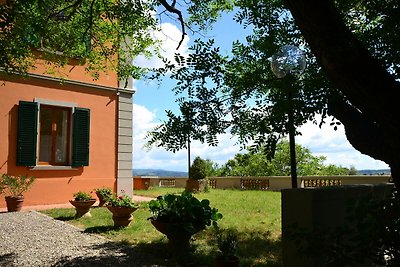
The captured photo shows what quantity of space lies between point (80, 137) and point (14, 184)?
2.32 meters

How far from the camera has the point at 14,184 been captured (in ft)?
31.7

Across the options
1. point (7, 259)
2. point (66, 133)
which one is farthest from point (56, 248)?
point (66, 133)

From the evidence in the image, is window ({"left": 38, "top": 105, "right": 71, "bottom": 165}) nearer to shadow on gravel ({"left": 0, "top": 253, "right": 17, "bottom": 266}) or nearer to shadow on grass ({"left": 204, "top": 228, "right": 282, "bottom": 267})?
shadow on gravel ({"left": 0, "top": 253, "right": 17, "bottom": 266})

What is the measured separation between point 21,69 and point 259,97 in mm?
4770

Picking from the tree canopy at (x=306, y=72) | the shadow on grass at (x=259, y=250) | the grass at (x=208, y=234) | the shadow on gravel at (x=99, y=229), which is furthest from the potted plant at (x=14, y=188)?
the shadow on grass at (x=259, y=250)

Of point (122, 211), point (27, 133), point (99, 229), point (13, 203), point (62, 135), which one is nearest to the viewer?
point (99, 229)

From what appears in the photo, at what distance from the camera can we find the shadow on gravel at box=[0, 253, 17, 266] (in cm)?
511

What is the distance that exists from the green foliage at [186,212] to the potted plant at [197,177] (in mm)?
10886

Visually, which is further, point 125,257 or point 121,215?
point 121,215

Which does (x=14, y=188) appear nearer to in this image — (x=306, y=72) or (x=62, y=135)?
(x=62, y=135)

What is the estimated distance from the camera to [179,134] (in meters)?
3.39

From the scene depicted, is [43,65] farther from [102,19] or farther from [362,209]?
[362,209]

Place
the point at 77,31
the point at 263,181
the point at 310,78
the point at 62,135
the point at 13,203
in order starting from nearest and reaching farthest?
1. the point at 310,78
2. the point at 77,31
3. the point at 13,203
4. the point at 62,135
5. the point at 263,181

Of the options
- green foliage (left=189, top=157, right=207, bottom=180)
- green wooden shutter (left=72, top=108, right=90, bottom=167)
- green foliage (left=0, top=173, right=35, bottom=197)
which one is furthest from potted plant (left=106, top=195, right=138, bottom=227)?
green foliage (left=189, top=157, right=207, bottom=180)
